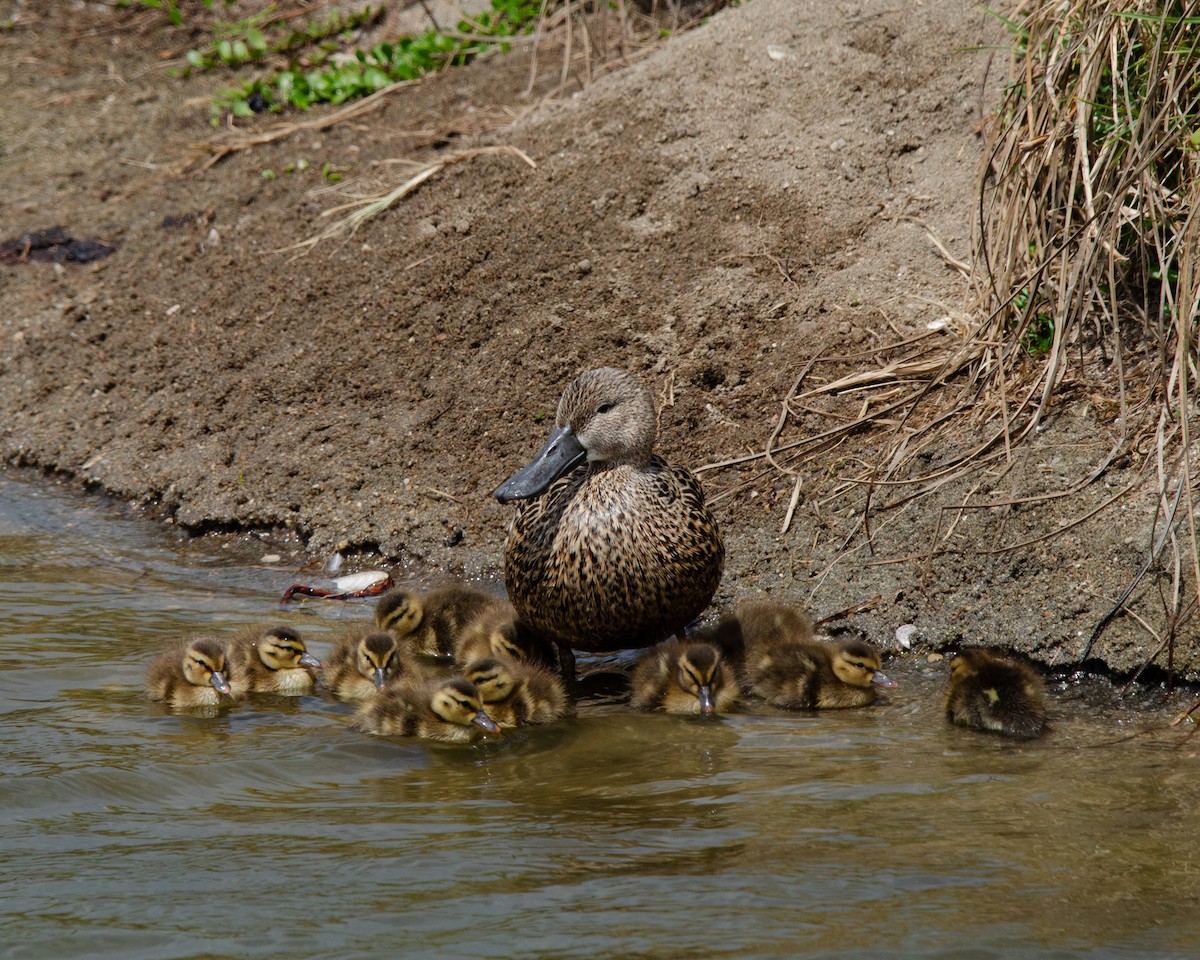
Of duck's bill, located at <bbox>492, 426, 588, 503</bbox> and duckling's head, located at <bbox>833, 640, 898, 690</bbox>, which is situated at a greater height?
duck's bill, located at <bbox>492, 426, 588, 503</bbox>

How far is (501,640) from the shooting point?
489 centimetres

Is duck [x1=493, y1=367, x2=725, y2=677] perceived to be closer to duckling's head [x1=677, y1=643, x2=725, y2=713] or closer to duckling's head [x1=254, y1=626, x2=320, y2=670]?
duckling's head [x1=677, y1=643, x2=725, y2=713]

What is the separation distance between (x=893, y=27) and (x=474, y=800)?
5202mm

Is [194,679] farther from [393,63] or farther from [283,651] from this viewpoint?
[393,63]

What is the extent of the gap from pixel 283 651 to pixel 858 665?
1834mm

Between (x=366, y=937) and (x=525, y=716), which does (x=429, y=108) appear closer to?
(x=525, y=716)

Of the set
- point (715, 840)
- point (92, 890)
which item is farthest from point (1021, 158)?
point (92, 890)

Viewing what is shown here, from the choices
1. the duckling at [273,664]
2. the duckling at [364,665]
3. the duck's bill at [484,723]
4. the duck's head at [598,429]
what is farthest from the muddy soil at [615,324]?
the duck's bill at [484,723]

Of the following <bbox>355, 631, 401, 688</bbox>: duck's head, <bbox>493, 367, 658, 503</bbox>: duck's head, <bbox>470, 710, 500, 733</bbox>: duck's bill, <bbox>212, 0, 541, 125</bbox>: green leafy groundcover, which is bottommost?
<bbox>470, 710, 500, 733</bbox>: duck's bill

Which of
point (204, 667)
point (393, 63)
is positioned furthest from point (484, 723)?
point (393, 63)

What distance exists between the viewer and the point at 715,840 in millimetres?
3377

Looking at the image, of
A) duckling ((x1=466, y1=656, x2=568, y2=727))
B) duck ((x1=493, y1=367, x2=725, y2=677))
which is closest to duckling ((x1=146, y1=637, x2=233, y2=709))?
duckling ((x1=466, y1=656, x2=568, y2=727))

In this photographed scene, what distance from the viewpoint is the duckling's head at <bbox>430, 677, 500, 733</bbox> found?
4.19 m

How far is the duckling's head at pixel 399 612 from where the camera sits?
504cm
